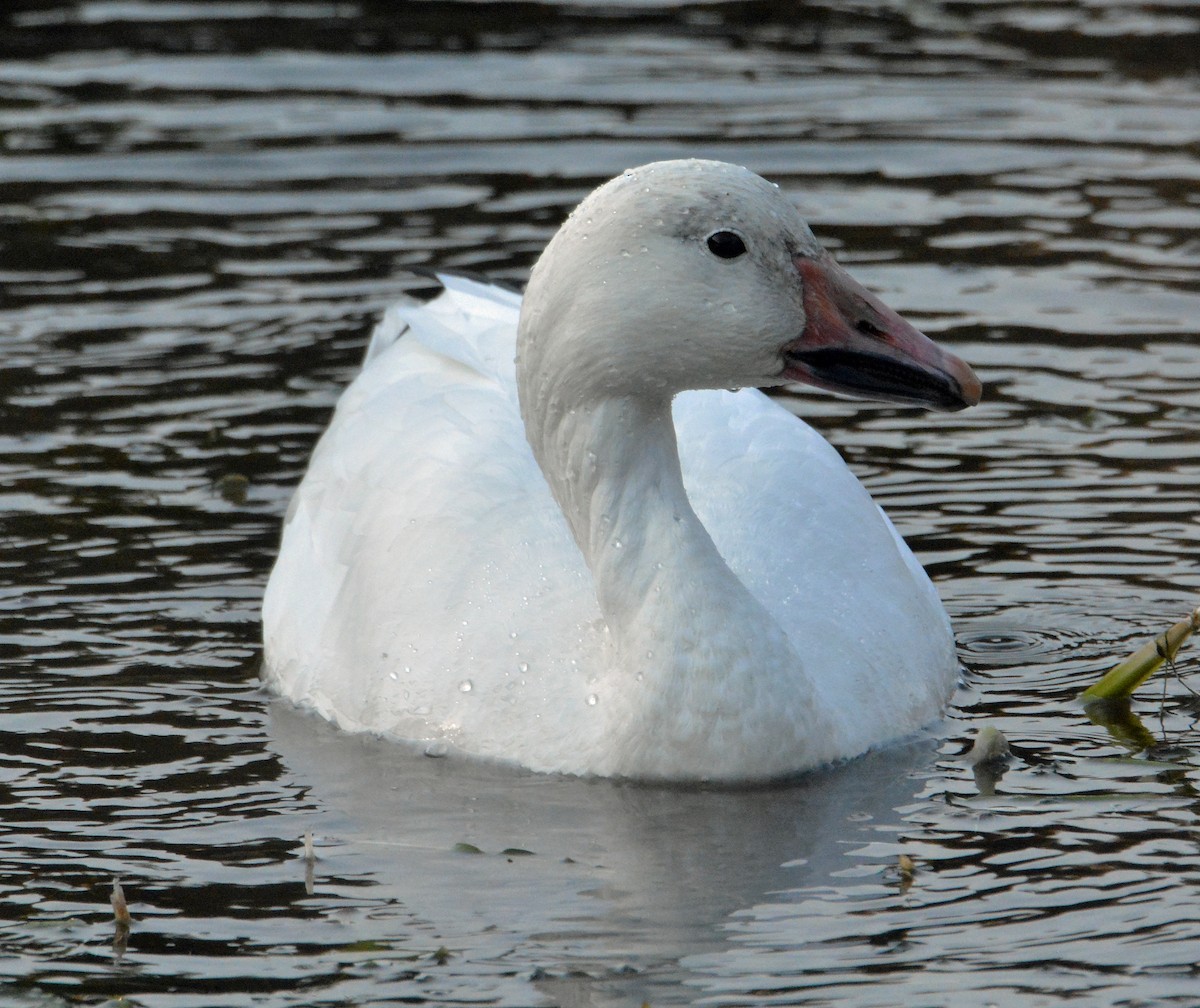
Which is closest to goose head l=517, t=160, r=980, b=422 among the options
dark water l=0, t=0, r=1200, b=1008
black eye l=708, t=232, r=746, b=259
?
black eye l=708, t=232, r=746, b=259

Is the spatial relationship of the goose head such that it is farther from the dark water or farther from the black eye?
the dark water

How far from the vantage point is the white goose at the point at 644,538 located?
6609mm

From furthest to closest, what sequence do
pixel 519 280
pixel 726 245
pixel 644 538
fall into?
pixel 519 280 → pixel 644 538 → pixel 726 245

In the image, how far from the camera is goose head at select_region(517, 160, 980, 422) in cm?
656

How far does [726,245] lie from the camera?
21.6ft

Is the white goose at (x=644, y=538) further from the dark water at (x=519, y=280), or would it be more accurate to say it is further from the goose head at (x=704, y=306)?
the dark water at (x=519, y=280)

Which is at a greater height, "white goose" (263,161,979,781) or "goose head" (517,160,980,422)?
"goose head" (517,160,980,422)

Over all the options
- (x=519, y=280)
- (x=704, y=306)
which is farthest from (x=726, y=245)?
(x=519, y=280)

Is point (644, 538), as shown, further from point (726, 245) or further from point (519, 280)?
point (519, 280)

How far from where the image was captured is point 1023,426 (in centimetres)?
1019

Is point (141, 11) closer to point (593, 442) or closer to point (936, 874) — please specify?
point (593, 442)

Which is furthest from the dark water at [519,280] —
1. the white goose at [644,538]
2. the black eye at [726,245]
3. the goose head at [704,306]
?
the black eye at [726,245]

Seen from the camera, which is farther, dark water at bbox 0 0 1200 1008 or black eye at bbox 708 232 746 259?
black eye at bbox 708 232 746 259

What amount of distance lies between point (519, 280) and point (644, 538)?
497cm
